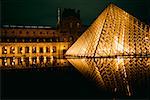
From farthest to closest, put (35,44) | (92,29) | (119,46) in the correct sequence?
(35,44) → (92,29) → (119,46)

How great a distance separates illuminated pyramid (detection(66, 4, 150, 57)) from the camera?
44469 mm

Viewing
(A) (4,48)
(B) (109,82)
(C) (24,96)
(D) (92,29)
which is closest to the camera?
(C) (24,96)

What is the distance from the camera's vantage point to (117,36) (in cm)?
4522

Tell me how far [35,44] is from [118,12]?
27.9 m

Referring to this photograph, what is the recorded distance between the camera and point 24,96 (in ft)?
58.6

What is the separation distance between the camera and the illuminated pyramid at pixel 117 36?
44.5 m

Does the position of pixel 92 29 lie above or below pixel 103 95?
above

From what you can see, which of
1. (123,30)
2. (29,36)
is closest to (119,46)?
(123,30)

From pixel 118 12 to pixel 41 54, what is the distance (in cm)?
2788

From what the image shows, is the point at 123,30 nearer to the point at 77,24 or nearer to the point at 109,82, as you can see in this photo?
the point at 109,82

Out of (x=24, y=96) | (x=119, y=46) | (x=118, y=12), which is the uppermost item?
(x=118, y=12)

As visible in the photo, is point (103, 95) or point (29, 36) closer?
point (103, 95)

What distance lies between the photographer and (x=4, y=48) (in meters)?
66.1

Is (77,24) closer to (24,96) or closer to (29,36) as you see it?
(29,36)
